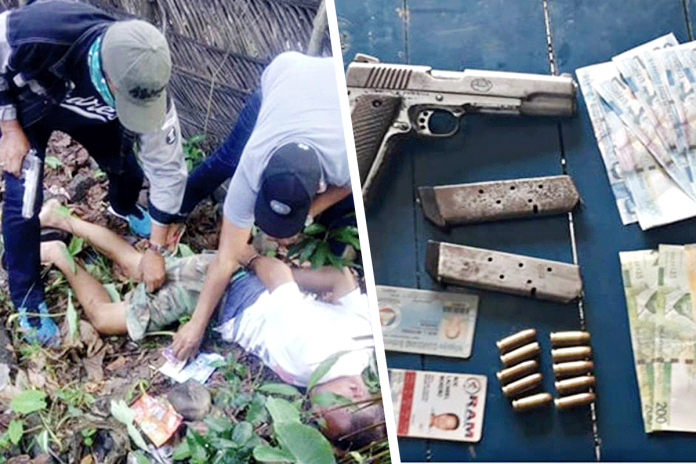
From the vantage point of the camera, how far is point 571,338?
4.16 ft

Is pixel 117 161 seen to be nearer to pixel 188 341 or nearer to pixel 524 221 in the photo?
pixel 188 341

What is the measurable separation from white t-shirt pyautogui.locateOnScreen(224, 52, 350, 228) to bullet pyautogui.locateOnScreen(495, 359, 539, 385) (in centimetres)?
50

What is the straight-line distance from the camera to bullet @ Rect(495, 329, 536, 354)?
1274 mm

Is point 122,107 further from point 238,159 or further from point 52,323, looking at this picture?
point 52,323

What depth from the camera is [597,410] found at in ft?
4.12

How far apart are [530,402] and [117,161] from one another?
71 cm

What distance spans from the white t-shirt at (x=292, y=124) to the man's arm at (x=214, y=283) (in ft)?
0.05

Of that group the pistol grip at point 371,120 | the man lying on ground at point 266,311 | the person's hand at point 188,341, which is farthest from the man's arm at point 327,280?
the pistol grip at point 371,120

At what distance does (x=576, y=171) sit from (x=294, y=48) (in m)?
0.58

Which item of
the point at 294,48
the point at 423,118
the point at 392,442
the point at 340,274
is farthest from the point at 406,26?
the point at 392,442

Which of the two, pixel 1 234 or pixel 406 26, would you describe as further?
pixel 406 26

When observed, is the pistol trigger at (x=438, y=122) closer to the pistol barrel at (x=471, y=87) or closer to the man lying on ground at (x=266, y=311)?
the pistol barrel at (x=471, y=87)

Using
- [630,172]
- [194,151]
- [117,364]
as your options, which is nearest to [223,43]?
[194,151]

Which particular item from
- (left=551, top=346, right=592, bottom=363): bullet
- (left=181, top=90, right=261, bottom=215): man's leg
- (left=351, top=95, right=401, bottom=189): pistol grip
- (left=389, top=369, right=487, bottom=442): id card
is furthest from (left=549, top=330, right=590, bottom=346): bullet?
(left=181, top=90, right=261, bottom=215): man's leg
